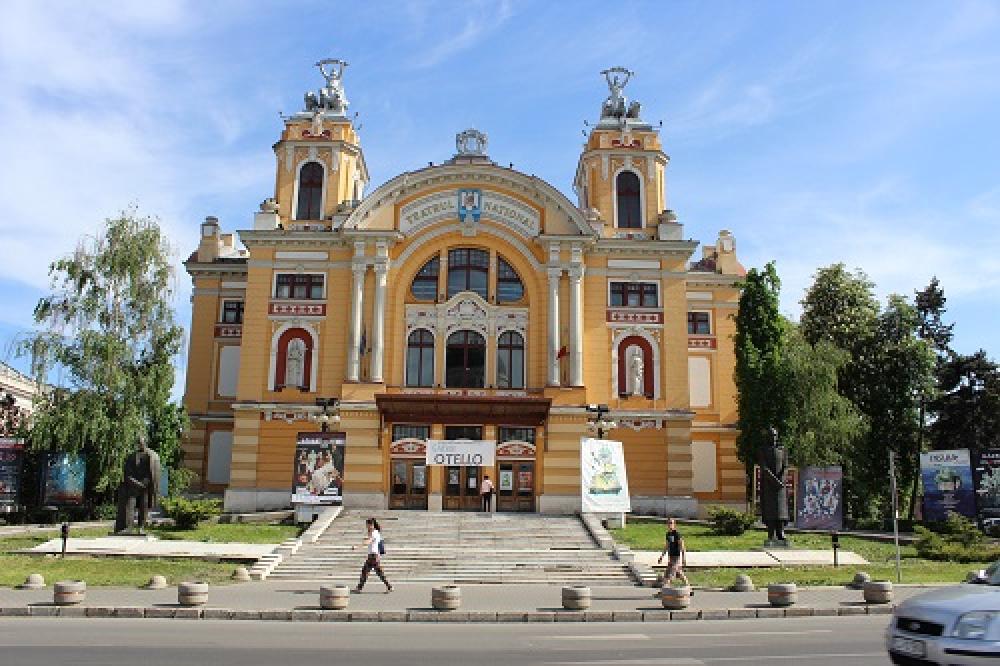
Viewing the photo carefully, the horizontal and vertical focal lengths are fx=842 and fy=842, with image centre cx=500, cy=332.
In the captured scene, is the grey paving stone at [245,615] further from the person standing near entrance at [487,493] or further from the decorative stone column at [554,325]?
the decorative stone column at [554,325]

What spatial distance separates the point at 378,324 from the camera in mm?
40438

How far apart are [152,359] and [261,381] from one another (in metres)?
5.19

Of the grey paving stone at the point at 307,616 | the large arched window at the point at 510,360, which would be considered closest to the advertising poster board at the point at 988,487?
the large arched window at the point at 510,360

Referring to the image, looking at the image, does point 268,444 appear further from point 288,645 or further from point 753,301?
point 288,645

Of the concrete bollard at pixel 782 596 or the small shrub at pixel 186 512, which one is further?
the small shrub at pixel 186 512

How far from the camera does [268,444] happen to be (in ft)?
132

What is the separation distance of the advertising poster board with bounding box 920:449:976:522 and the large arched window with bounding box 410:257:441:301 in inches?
918

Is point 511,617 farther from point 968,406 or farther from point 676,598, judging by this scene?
point 968,406

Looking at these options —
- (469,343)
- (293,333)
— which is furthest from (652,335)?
(293,333)

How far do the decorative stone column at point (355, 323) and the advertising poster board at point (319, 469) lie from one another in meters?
7.66

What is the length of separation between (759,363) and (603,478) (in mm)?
11408

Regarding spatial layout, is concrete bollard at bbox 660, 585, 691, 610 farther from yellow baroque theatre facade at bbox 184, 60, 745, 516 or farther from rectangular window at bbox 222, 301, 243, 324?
rectangular window at bbox 222, 301, 243, 324

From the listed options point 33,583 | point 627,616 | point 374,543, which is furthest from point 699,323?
point 33,583

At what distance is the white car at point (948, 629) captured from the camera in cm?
850
